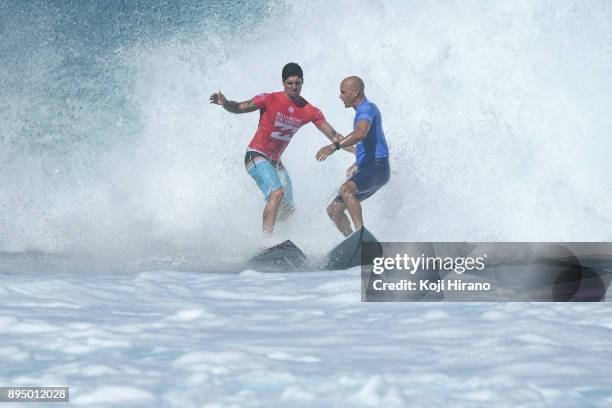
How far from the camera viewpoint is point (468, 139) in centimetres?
1358

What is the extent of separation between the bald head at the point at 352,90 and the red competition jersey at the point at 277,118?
Answer: 2.28ft

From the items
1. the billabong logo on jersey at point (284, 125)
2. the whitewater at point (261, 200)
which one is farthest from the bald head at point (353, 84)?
the whitewater at point (261, 200)

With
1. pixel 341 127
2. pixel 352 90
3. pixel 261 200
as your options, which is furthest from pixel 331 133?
pixel 341 127

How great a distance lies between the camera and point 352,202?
8.49m

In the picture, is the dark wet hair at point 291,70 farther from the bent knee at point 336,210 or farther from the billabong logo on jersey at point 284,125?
the bent knee at point 336,210

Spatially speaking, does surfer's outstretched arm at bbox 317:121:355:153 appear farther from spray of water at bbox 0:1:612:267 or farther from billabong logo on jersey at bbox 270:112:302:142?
spray of water at bbox 0:1:612:267

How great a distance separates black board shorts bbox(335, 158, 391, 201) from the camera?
863cm

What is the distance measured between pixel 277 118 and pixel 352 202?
1.38 meters

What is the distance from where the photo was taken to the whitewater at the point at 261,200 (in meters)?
4.07

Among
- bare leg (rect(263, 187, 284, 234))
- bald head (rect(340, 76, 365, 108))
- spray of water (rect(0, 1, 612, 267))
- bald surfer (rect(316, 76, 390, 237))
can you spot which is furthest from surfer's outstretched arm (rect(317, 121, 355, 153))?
spray of water (rect(0, 1, 612, 267))

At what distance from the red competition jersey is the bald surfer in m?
0.66

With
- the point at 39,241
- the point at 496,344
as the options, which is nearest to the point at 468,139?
the point at 39,241

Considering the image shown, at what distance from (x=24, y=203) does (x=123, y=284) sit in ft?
31.5

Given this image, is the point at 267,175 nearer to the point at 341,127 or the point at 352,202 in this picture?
the point at 352,202
